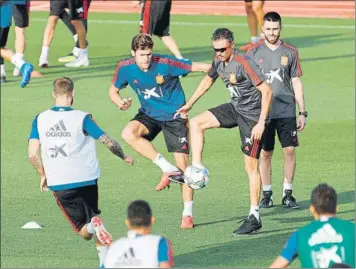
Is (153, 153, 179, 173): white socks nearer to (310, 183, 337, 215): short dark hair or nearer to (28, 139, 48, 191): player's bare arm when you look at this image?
(28, 139, 48, 191): player's bare arm

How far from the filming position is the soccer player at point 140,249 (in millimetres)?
9195

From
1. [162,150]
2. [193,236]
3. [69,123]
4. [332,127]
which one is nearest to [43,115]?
[69,123]

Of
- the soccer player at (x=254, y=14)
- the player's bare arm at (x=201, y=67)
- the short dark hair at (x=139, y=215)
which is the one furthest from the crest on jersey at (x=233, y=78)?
the soccer player at (x=254, y=14)

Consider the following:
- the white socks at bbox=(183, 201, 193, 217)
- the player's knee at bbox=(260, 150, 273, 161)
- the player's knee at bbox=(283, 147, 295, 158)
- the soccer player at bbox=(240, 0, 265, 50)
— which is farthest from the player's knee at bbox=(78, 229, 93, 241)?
the soccer player at bbox=(240, 0, 265, 50)

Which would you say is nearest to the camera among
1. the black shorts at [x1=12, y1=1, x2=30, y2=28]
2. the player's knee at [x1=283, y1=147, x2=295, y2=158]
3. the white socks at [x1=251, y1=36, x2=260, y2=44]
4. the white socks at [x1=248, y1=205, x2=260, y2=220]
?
the white socks at [x1=248, y1=205, x2=260, y2=220]

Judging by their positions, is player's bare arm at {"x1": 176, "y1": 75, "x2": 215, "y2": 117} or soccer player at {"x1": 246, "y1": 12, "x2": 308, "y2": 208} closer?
player's bare arm at {"x1": 176, "y1": 75, "x2": 215, "y2": 117}

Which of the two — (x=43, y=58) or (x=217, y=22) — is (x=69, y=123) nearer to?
(x=43, y=58)

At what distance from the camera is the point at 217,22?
32.1 m

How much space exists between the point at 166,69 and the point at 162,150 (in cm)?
428

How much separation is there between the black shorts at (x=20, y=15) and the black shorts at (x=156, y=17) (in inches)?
92.8

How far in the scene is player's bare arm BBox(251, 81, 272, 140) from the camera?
44.9ft

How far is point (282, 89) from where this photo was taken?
49.5 ft

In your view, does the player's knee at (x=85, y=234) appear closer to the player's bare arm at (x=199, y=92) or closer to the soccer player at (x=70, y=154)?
the soccer player at (x=70, y=154)

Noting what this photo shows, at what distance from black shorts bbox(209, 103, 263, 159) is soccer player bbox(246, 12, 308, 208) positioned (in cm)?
79
